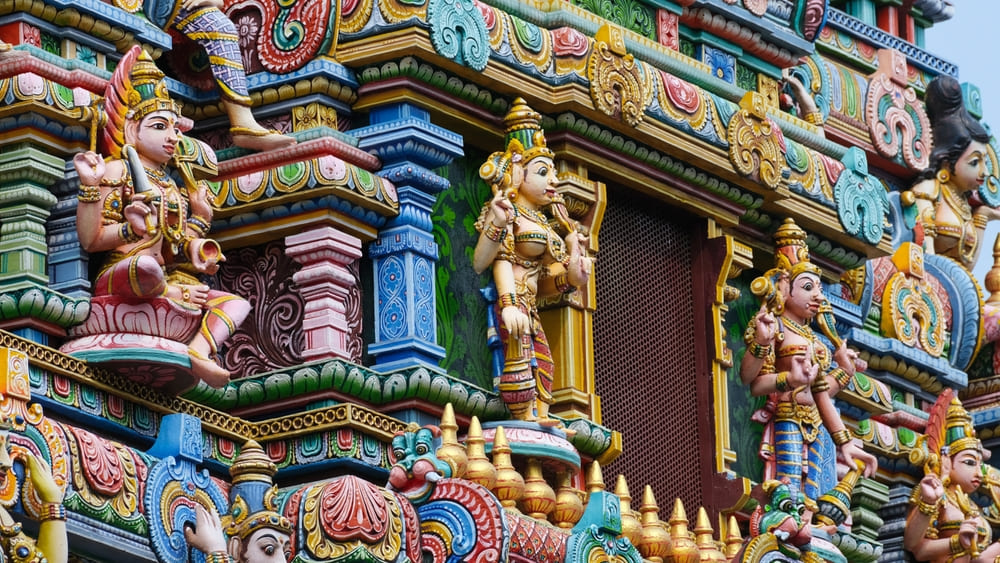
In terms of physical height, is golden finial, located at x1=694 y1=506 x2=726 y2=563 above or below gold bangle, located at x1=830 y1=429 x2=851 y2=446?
below

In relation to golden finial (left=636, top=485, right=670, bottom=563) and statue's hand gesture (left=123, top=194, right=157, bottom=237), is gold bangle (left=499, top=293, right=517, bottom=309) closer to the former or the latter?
golden finial (left=636, top=485, right=670, bottom=563)

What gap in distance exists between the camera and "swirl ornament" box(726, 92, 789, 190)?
3109 centimetres

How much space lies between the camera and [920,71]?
124 ft

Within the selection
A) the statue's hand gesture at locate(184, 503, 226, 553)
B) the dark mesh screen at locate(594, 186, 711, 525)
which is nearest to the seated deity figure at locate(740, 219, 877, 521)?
the dark mesh screen at locate(594, 186, 711, 525)

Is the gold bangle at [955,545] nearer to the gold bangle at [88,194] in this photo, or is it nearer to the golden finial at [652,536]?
the golden finial at [652,536]

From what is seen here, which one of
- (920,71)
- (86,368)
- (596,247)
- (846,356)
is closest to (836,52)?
(920,71)

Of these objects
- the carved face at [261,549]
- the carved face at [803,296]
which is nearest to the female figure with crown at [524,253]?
the carved face at [803,296]

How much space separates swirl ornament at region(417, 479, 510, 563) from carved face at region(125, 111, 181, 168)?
10.1 ft

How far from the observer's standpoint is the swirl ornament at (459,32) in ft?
93.2

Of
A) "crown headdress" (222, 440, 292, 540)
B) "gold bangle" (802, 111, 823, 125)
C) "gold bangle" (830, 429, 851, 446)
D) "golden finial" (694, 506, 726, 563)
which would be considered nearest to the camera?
"crown headdress" (222, 440, 292, 540)

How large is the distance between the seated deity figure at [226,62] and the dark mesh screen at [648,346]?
3.48m

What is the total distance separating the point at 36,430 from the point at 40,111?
2.94 m

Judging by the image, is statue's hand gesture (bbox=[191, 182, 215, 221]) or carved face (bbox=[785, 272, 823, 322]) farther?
carved face (bbox=[785, 272, 823, 322])

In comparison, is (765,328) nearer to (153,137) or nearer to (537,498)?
(537,498)
